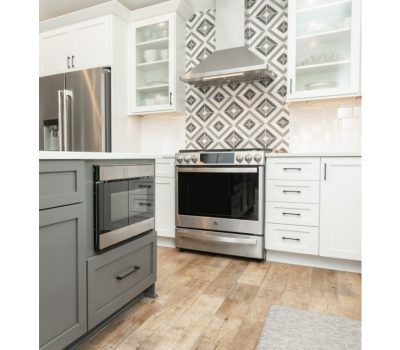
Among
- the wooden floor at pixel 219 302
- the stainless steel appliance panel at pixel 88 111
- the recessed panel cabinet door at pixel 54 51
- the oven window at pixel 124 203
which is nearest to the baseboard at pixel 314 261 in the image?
the wooden floor at pixel 219 302

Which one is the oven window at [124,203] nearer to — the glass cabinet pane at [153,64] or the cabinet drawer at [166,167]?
the cabinet drawer at [166,167]

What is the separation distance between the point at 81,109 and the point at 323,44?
2499 millimetres

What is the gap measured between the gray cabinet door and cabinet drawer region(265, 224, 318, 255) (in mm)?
1720

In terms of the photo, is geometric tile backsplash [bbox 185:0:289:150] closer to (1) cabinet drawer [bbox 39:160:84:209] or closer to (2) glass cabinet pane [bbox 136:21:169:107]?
(2) glass cabinet pane [bbox 136:21:169:107]

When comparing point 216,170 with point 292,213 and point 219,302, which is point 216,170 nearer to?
point 292,213

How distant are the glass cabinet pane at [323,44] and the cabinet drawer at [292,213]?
1.08 m

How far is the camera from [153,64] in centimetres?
341

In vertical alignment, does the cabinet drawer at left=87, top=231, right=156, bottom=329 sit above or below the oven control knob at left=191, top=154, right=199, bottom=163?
below

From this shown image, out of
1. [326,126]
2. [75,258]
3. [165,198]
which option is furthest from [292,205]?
[75,258]

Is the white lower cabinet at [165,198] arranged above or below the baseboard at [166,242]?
above

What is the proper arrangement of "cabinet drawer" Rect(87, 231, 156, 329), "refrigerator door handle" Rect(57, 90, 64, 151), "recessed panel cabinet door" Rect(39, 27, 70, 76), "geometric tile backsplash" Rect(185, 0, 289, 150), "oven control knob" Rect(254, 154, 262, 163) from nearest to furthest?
"cabinet drawer" Rect(87, 231, 156, 329)
"oven control knob" Rect(254, 154, 262, 163)
"geometric tile backsplash" Rect(185, 0, 289, 150)
"refrigerator door handle" Rect(57, 90, 64, 151)
"recessed panel cabinet door" Rect(39, 27, 70, 76)

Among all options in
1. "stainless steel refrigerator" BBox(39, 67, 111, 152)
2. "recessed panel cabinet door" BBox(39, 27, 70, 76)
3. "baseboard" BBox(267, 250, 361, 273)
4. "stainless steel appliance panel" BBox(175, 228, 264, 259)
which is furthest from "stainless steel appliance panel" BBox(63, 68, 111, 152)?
"baseboard" BBox(267, 250, 361, 273)

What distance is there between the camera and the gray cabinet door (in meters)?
1.14

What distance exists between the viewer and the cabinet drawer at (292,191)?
2.47 metres
